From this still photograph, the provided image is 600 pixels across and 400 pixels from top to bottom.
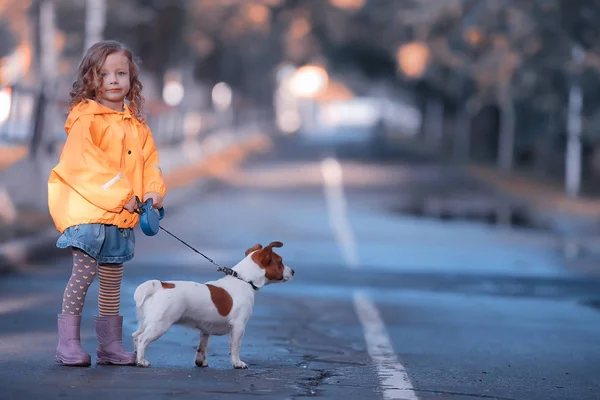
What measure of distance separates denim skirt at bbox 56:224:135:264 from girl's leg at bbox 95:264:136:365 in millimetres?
97

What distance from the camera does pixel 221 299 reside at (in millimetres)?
7484

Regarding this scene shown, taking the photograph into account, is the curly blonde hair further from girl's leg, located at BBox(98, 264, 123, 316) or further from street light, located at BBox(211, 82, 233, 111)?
street light, located at BBox(211, 82, 233, 111)

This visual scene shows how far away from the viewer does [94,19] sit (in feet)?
81.7

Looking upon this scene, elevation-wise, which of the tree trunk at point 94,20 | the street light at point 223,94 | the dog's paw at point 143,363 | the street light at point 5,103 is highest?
the street light at point 223,94

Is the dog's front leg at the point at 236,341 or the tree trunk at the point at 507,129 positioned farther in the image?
the tree trunk at the point at 507,129

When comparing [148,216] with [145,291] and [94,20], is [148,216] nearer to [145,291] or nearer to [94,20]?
[145,291]

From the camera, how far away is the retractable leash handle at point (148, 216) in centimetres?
737

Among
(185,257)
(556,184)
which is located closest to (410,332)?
(185,257)

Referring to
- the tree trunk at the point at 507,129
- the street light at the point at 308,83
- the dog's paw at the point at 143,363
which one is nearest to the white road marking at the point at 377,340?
the dog's paw at the point at 143,363

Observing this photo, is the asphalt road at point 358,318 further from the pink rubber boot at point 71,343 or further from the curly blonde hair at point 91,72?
the curly blonde hair at point 91,72

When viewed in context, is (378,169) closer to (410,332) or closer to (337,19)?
(337,19)

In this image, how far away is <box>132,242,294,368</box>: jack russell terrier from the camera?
7227 millimetres

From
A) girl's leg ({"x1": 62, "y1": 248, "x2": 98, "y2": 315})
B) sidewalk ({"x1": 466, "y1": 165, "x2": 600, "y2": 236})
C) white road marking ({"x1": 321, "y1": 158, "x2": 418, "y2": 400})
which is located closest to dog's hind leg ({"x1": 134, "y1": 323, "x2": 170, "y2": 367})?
girl's leg ({"x1": 62, "y1": 248, "x2": 98, "y2": 315})

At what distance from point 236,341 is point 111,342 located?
0.71 m
